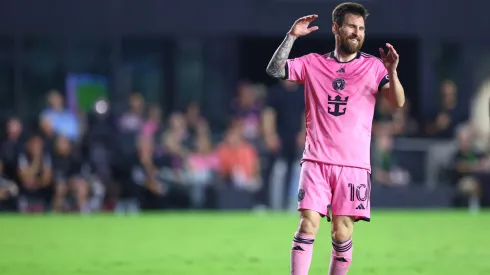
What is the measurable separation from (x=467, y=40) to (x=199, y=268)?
15895 mm

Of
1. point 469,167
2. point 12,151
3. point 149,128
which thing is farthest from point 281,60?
point 469,167

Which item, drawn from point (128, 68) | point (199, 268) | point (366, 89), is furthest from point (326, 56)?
point (128, 68)

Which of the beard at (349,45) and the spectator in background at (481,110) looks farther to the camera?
the spectator in background at (481,110)

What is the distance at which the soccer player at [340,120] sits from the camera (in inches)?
309

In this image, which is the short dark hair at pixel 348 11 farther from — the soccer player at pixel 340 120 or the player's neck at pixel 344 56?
the player's neck at pixel 344 56

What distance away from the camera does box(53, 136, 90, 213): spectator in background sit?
19422 mm

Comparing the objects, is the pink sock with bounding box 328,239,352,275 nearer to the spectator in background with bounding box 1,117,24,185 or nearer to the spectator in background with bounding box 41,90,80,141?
the spectator in background with bounding box 1,117,24,185

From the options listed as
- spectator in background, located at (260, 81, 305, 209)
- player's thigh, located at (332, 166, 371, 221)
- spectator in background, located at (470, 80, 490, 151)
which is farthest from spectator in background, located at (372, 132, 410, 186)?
player's thigh, located at (332, 166, 371, 221)

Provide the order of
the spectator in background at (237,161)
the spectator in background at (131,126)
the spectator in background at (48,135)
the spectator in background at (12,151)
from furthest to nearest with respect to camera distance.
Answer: the spectator in background at (131,126), the spectator in background at (237,161), the spectator in background at (48,135), the spectator in background at (12,151)

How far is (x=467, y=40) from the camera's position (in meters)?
25.1

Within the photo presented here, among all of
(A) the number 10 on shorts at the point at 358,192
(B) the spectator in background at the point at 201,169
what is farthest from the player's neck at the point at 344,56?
(B) the spectator in background at the point at 201,169

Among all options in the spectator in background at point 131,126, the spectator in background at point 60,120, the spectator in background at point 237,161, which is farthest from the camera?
the spectator in background at point 131,126

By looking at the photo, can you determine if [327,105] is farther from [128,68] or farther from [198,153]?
[128,68]

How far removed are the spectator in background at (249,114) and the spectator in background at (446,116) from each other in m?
3.83
